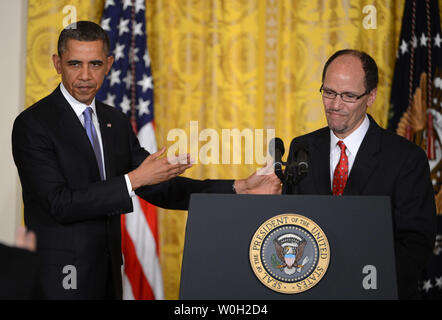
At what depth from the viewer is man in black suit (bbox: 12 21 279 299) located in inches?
92.9

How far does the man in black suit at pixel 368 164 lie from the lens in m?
2.05

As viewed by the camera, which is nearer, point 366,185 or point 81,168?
point 366,185

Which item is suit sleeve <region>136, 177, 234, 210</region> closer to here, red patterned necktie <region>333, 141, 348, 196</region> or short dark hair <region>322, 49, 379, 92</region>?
red patterned necktie <region>333, 141, 348, 196</region>

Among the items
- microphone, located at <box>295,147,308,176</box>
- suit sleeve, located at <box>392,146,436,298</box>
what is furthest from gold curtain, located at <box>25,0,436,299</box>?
microphone, located at <box>295,147,308,176</box>

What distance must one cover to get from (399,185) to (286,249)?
0.74 meters

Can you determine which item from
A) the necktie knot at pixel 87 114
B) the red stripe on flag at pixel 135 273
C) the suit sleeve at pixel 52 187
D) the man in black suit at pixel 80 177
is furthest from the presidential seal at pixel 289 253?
the red stripe on flag at pixel 135 273

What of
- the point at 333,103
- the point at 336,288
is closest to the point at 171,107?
the point at 333,103

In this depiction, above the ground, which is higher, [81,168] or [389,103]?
[389,103]

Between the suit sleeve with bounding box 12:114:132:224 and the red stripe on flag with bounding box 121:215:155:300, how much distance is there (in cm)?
159

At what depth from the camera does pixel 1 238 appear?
13.5 feet

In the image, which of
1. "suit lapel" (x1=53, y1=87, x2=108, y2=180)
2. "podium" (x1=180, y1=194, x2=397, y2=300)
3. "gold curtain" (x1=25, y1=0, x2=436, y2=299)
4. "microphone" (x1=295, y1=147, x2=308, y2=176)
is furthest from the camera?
"gold curtain" (x1=25, y1=0, x2=436, y2=299)

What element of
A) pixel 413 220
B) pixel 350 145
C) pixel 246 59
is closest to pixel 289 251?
pixel 413 220
